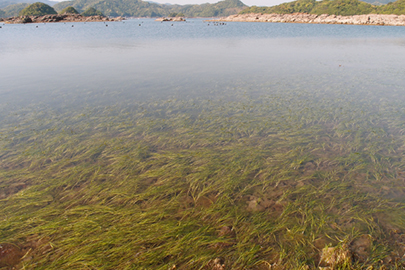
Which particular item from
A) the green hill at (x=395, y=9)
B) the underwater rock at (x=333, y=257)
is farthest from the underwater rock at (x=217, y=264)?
the green hill at (x=395, y=9)

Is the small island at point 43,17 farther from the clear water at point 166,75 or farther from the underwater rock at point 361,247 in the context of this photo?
the underwater rock at point 361,247

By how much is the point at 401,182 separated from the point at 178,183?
409cm

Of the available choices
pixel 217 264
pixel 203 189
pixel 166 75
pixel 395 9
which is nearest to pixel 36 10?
pixel 166 75

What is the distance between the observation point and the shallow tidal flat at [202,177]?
9.21 feet

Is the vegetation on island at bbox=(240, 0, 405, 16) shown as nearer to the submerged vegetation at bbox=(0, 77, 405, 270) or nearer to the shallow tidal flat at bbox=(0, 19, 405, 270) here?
the shallow tidal flat at bbox=(0, 19, 405, 270)

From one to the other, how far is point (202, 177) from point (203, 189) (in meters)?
0.36

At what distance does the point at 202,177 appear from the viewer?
4250 mm

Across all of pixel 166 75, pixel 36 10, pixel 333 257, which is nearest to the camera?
pixel 333 257

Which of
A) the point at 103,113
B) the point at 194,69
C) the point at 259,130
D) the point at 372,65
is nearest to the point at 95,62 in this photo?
the point at 194,69

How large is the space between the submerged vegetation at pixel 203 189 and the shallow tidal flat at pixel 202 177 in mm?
23

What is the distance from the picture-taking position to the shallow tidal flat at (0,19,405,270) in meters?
2.81

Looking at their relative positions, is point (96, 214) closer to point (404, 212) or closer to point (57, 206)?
point (57, 206)

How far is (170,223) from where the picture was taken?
3.20 metres

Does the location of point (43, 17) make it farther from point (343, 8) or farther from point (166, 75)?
point (343, 8)
